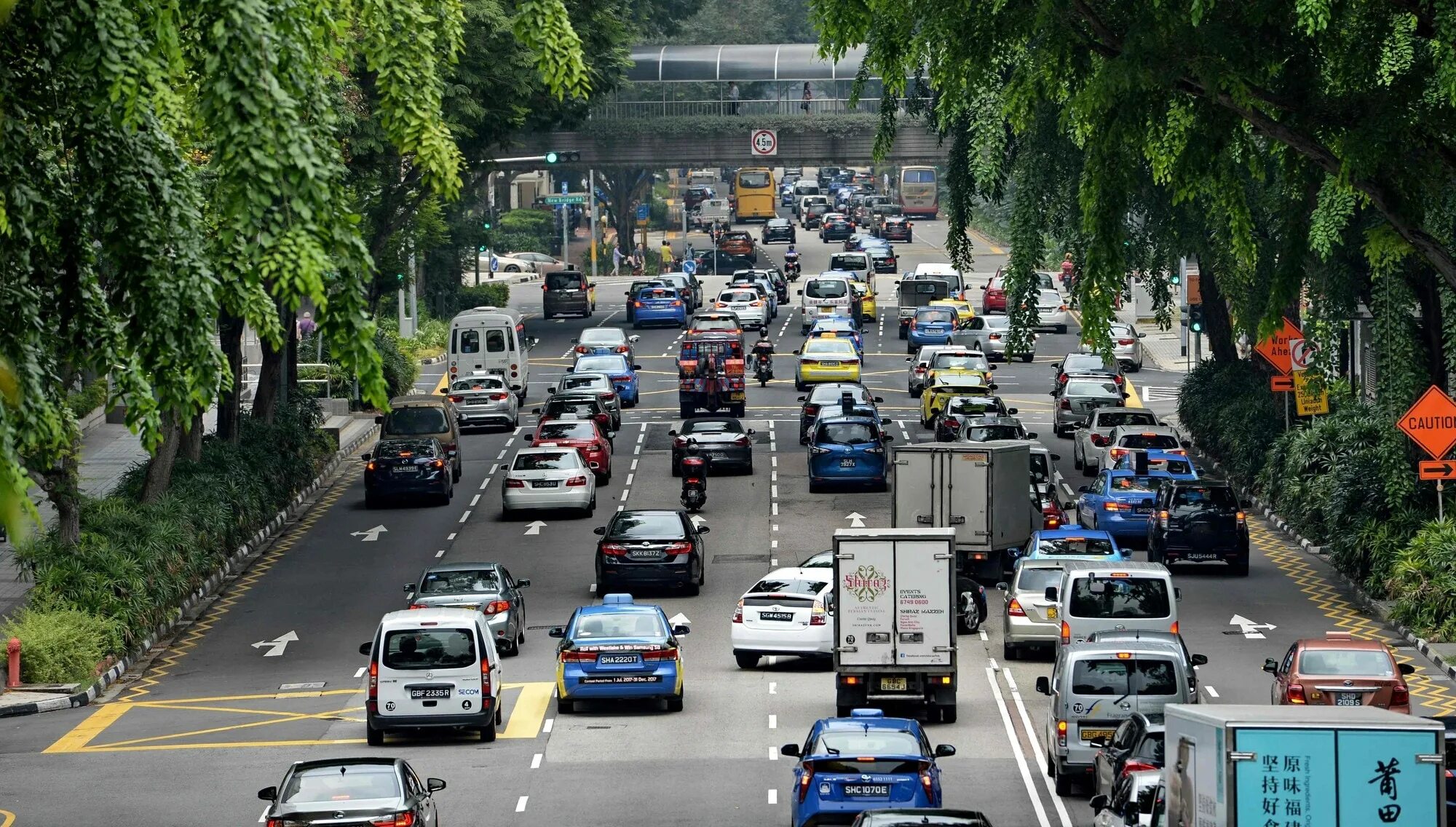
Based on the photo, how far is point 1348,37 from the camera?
20656 mm

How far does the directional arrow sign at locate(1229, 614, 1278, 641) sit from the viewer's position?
1231 inches

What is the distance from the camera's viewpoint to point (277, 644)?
32.2m

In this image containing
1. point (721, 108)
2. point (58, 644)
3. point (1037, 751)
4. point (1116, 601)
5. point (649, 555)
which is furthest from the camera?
point (721, 108)

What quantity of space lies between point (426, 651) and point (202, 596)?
12.4m

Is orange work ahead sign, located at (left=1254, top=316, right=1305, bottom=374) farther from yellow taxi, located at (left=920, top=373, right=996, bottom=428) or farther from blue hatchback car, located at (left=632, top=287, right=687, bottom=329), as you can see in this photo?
blue hatchback car, located at (left=632, top=287, right=687, bottom=329)

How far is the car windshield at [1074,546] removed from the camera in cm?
3209

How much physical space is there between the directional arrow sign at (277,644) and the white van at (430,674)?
7.25 meters

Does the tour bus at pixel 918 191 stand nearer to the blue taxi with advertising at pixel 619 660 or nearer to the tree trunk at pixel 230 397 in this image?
the tree trunk at pixel 230 397

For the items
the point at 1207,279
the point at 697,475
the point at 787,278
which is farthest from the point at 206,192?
the point at 787,278

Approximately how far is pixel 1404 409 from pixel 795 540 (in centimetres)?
1110

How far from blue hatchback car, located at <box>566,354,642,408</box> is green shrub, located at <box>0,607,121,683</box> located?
2717 centimetres

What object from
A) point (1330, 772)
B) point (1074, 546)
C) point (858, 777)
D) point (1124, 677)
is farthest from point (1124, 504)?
point (1330, 772)

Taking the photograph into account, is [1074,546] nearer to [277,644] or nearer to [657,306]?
[277,644]

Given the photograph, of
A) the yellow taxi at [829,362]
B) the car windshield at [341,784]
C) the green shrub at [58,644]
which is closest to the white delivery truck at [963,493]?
the green shrub at [58,644]
